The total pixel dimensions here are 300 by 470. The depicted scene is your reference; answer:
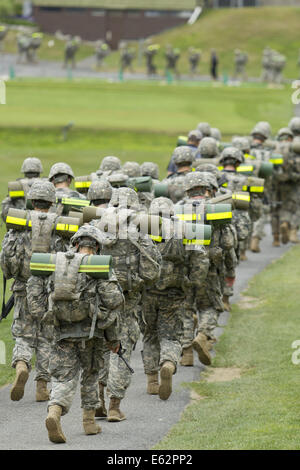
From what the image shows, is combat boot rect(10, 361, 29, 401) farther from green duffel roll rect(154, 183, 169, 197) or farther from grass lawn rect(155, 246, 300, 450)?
green duffel roll rect(154, 183, 169, 197)

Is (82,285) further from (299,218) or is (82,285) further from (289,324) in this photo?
(299,218)

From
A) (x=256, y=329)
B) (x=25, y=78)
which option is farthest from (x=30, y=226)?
(x=25, y=78)

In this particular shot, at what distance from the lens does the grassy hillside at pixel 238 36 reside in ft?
236

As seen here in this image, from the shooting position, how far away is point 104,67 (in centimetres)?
7144

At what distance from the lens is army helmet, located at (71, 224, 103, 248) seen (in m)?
9.57

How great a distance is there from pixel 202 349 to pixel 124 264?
2559mm

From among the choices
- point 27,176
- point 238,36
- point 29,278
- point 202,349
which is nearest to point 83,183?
point 27,176

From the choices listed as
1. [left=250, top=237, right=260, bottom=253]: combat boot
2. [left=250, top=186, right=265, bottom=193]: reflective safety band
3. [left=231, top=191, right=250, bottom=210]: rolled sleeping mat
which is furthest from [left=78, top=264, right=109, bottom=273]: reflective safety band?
[left=250, top=237, right=260, bottom=253]: combat boot

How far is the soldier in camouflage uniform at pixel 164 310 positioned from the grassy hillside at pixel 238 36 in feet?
190

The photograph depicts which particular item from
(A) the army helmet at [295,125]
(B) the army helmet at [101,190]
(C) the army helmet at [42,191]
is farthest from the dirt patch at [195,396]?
(A) the army helmet at [295,125]

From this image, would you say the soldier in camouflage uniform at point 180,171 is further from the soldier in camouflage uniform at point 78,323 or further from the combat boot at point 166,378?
the soldier in camouflage uniform at point 78,323

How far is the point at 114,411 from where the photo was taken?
1059cm

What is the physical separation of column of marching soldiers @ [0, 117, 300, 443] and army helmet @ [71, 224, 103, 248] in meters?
0.01

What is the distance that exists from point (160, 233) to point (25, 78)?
47702mm
